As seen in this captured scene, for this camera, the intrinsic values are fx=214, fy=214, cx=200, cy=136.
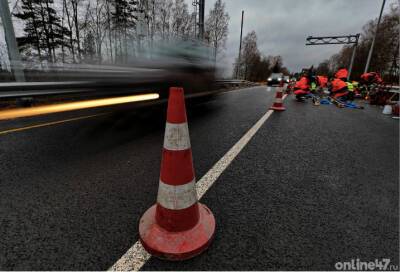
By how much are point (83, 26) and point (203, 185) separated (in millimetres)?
29893

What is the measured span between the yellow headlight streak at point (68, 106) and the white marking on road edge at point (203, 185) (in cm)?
181

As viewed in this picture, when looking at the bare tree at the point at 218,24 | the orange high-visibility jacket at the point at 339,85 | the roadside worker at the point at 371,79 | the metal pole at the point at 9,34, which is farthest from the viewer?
the bare tree at the point at 218,24

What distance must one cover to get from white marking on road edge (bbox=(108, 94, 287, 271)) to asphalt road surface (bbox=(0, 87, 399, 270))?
1.9 inches

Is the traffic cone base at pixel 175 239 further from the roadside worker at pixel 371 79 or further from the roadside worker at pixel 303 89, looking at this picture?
the roadside worker at pixel 371 79

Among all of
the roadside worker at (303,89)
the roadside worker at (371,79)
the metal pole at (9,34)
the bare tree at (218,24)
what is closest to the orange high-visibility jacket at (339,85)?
the roadside worker at (303,89)

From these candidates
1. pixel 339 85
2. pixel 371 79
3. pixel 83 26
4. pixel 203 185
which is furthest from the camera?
pixel 83 26

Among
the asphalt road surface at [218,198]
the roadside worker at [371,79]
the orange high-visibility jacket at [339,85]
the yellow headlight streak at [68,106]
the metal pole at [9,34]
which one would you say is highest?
the metal pole at [9,34]

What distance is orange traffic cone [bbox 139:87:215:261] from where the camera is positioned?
4.90ft

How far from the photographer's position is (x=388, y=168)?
2930mm

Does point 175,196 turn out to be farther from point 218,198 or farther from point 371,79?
point 371,79

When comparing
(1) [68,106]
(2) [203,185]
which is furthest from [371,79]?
(1) [68,106]

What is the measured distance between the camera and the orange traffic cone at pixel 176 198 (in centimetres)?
149

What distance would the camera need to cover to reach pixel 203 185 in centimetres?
231

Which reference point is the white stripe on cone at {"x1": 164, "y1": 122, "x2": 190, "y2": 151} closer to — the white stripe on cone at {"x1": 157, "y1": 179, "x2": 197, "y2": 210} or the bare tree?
the white stripe on cone at {"x1": 157, "y1": 179, "x2": 197, "y2": 210}
